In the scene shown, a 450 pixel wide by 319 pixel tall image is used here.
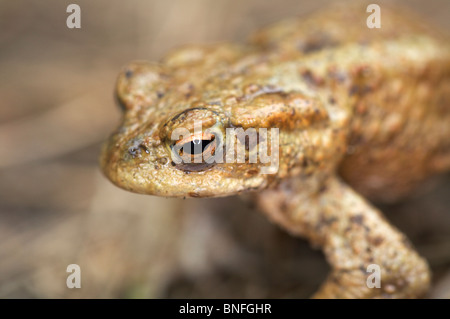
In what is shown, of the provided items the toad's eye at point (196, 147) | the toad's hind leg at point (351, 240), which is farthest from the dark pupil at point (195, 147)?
the toad's hind leg at point (351, 240)

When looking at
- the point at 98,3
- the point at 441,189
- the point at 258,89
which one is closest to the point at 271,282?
the point at 258,89

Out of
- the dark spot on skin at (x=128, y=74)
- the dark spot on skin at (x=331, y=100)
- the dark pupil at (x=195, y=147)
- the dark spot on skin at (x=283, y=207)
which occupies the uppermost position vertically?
the dark spot on skin at (x=128, y=74)

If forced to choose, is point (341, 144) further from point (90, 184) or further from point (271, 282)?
point (90, 184)

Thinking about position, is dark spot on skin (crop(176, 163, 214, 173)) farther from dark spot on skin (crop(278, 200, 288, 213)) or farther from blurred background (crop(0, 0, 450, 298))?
blurred background (crop(0, 0, 450, 298))

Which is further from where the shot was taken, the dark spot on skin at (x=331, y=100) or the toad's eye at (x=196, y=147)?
the dark spot on skin at (x=331, y=100)

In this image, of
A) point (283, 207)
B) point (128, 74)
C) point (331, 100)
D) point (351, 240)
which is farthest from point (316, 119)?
point (128, 74)

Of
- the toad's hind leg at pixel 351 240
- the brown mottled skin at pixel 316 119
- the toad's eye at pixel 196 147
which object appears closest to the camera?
the toad's eye at pixel 196 147

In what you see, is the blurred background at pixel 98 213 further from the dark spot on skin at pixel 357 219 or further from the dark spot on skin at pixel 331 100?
the dark spot on skin at pixel 331 100

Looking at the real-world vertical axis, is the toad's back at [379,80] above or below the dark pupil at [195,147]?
above
